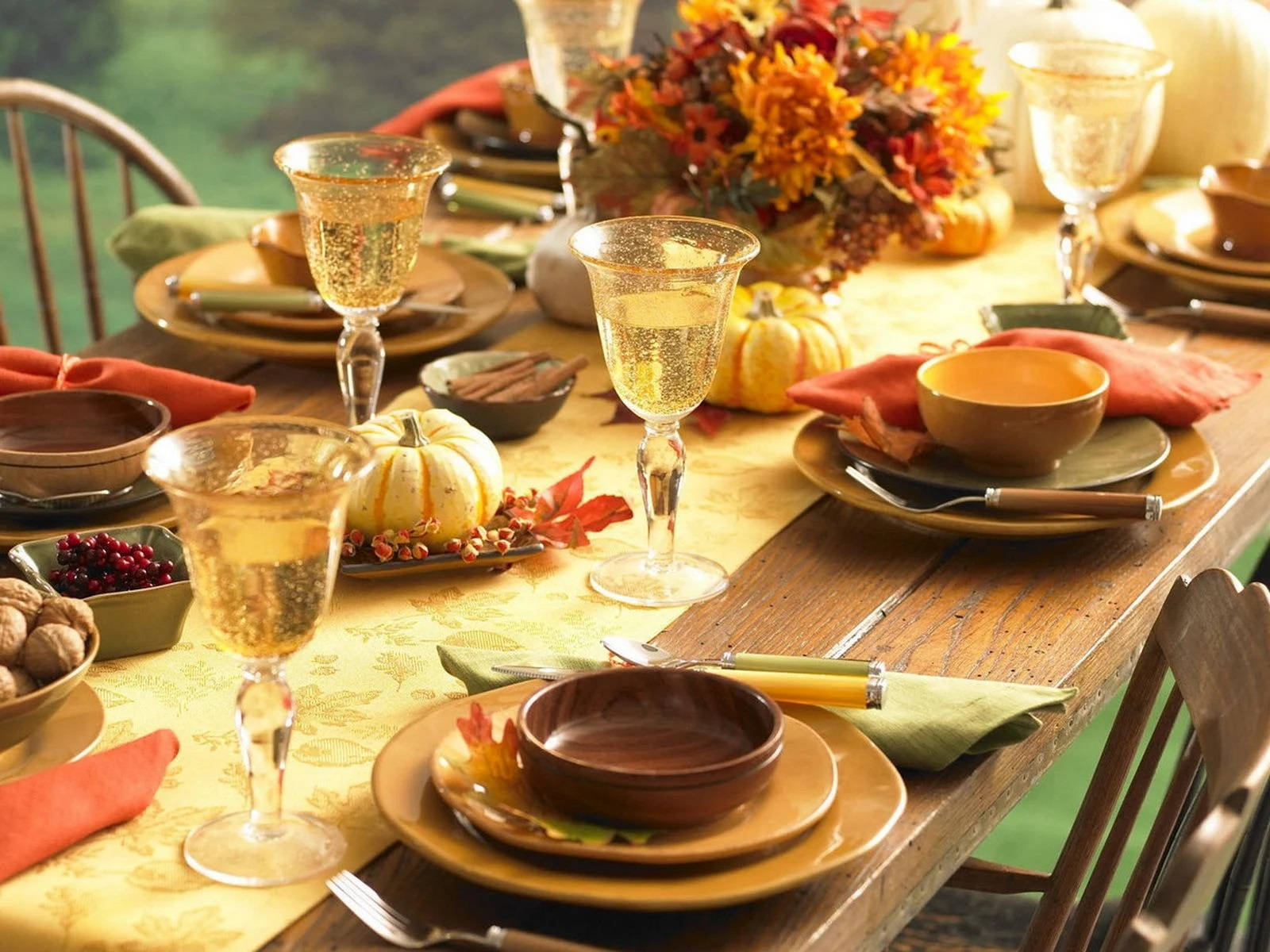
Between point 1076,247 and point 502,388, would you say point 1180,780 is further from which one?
point 1076,247

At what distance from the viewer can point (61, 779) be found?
0.84 meters

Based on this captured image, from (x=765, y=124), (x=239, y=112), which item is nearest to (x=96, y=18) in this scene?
(x=239, y=112)

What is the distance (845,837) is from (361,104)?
627 cm

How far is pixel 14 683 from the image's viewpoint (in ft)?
2.81

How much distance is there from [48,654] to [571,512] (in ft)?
1.44

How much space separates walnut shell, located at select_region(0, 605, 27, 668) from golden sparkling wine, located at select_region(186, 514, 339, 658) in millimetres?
146

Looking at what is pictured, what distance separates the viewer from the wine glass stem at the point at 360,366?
52.0 inches

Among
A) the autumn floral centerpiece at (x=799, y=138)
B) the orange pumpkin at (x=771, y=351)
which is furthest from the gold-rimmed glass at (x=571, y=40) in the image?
the orange pumpkin at (x=771, y=351)

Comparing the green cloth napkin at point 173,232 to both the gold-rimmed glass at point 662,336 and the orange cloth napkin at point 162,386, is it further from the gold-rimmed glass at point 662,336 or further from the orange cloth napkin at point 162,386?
the gold-rimmed glass at point 662,336

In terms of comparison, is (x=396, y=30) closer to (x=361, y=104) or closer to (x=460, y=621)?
(x=361, y=104)

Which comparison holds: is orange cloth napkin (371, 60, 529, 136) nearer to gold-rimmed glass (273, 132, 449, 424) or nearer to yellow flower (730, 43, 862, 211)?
yellow flower (730, 43, 862, 211)

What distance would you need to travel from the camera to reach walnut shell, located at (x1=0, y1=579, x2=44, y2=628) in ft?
2.93

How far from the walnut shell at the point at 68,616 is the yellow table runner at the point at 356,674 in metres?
0.08

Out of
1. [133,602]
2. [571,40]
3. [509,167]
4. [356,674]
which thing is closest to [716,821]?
[356,674]
